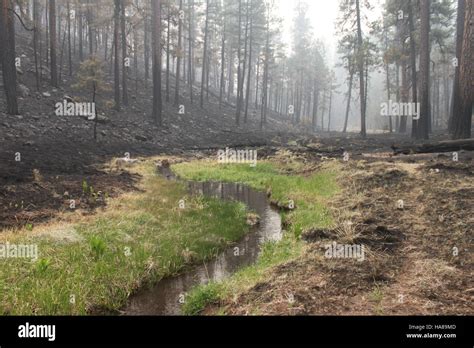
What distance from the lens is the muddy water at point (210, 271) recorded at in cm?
606

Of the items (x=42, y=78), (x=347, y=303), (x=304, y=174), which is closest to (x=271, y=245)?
(x=347, y=303)

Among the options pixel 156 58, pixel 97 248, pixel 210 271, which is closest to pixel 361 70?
pixel 156 58

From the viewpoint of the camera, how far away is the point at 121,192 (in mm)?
12281

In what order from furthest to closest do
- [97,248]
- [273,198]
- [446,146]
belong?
[446,146], [273,198], [97,248]

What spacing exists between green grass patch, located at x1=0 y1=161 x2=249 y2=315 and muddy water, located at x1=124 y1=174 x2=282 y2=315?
0.21 meters

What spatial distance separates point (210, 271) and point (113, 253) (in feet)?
6.31

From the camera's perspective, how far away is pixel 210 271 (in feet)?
24.7

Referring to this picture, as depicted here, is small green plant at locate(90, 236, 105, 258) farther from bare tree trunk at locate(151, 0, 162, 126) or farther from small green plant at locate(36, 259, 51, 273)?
bare tree trunk at locate(151, 0, 162, 126)

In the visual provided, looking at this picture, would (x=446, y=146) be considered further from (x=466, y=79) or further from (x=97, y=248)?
(x=97, y=248)

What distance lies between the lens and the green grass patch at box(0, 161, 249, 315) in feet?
18.1

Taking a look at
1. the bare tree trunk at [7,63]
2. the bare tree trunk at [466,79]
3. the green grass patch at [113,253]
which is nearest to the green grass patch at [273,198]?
the green grass patch at [113,253]

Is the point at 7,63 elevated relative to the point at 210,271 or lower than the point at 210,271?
elevated

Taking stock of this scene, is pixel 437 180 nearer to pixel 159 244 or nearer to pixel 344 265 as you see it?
pixel 344 265

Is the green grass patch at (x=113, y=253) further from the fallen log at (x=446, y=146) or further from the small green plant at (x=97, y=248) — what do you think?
the fallen log at (x=446, y=146)
